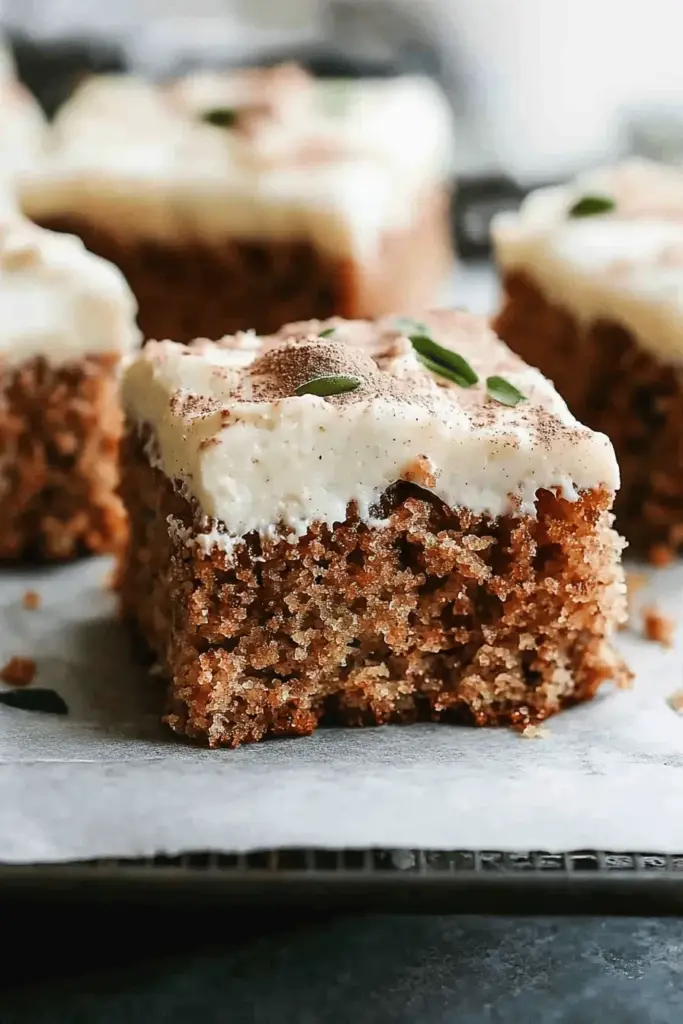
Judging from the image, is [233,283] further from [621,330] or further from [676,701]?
[676,701]

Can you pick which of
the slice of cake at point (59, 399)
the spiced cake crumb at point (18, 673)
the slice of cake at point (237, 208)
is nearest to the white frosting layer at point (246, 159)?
the slice of cake at point (237, 208)

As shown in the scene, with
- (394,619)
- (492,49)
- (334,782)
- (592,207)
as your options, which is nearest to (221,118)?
(592,207)

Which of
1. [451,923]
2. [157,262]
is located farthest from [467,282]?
[451,923]

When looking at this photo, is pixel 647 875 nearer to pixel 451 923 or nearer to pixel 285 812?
pixel 451 923

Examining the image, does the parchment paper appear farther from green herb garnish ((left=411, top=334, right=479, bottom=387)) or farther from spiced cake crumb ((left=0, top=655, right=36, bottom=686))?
green herb garnish ((left=411, top=334, right=479, bottom=387))

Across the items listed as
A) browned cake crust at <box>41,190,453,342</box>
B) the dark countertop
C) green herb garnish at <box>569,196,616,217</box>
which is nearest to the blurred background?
browned cake crust at <box>41,190,453,342</box>

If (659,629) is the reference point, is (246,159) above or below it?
above
